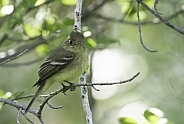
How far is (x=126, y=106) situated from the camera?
747 centimetres

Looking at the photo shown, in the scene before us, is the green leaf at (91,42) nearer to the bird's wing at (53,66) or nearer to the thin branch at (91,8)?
the bird's wing at (53,66)

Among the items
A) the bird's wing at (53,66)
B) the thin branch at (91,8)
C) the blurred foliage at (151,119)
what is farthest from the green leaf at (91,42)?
the thin branch at (91,8)

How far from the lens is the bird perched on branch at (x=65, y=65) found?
14.1ft

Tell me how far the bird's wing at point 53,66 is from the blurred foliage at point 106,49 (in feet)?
1.31

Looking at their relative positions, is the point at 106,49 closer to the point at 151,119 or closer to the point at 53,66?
the point at 53,66

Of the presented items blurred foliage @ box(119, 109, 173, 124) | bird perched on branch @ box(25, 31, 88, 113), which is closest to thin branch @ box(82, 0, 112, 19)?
bird perched on branch @ box(25, 31, 88, 113)

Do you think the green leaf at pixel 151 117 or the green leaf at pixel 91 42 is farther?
the green leaf at pixel 91 42

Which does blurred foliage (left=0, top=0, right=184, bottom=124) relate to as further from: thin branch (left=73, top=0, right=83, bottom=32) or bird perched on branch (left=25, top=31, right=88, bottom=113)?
thin branch (left=73, top=0, right=83, bottom=32)

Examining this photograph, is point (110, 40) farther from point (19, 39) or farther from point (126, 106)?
point (126, 106)

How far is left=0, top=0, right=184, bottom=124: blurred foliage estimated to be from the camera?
5445 mm

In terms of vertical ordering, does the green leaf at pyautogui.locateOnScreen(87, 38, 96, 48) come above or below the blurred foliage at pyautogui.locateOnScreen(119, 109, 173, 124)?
above

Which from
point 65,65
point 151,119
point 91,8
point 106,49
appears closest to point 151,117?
point 151,119

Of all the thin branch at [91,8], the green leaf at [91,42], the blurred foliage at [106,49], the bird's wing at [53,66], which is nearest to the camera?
the bird's wing at [53,66]

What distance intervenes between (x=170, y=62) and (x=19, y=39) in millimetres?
2355
